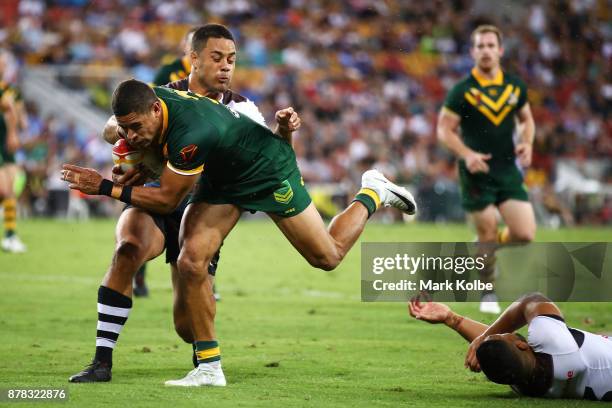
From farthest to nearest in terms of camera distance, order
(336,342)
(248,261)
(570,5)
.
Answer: (570,5) → (248,261) → (336,342)

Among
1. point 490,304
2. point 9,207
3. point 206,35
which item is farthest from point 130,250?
point 9,207

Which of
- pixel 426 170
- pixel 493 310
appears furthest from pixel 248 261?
pixel 426 170

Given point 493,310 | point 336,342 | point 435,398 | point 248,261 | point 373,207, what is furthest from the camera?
point 248,261

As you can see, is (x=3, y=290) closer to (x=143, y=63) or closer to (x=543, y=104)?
(x=143, y=63)

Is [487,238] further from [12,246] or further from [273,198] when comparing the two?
[12,246]

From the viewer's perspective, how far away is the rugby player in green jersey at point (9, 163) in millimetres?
17125

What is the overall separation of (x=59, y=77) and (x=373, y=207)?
2373cm

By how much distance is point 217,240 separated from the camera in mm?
6992

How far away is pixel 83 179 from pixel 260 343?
3042 millimetres

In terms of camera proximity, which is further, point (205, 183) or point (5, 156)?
point (5, 156)

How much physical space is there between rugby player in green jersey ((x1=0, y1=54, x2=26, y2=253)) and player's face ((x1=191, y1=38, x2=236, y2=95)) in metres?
9.89

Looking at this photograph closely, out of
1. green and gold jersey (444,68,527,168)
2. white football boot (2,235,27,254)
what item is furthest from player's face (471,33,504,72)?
white football boot (2,235,27,254)

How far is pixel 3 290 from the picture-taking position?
1270cm

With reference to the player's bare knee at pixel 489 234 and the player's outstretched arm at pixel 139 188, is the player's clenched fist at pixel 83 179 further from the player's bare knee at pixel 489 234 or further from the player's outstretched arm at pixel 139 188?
the player's bare knee at pixel 489 234
